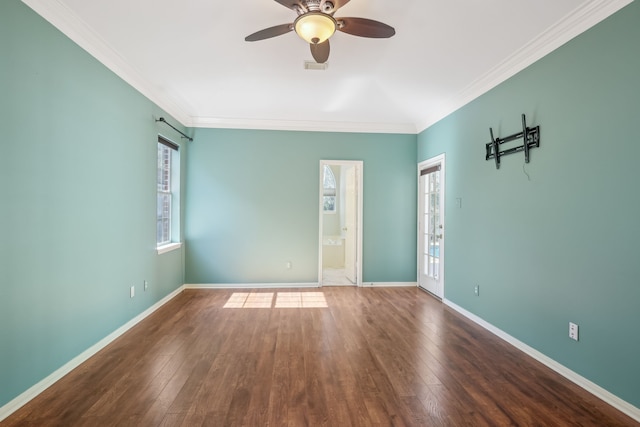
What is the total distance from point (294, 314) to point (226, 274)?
1779 millimetres

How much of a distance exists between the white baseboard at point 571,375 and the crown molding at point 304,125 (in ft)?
10.6

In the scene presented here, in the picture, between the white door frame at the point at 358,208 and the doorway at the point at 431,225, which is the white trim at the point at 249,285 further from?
the doorway at the point at 431,225

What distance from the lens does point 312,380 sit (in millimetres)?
2422

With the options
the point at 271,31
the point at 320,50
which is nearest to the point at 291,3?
the point at 271,31

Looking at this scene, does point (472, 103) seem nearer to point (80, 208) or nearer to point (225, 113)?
point (225, 113)

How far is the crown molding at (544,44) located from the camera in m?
2.27

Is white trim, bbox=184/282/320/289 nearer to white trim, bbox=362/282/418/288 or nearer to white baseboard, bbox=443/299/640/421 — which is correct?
white trim, bbox=362/282/418/288

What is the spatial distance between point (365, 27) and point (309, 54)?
103 centimetres

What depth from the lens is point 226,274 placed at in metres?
5.28

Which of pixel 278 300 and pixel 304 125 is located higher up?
pixel 304 125

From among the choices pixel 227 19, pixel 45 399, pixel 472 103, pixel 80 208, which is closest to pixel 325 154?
pixel 472 103

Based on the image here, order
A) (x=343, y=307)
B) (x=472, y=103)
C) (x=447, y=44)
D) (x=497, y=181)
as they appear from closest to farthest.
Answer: (x=447, y=44), (x=497, y=181), (x=472, y=103), (x=343, y=307)

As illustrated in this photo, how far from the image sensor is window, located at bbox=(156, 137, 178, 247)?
4547 mm

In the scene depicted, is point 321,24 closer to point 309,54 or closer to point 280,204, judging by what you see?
point 309,54
